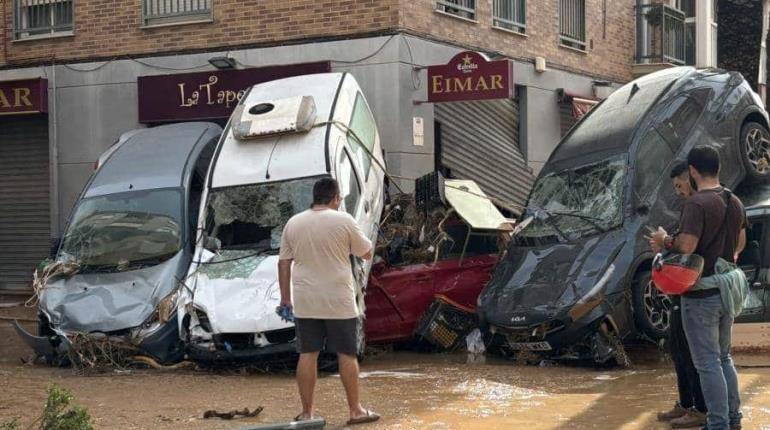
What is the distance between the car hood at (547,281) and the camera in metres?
10.5

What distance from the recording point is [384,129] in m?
15.4

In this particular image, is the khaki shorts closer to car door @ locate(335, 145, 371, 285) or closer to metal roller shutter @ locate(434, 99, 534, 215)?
car door @ locate(335, 145, 371, 285)

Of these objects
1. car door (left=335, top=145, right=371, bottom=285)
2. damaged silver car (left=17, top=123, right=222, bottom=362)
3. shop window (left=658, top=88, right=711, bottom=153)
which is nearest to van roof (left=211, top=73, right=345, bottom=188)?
car door (left=335, top=145, right=371, bottom=285)

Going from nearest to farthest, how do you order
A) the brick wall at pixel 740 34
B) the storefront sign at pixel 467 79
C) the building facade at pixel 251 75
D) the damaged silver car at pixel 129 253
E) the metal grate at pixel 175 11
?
the damaged silver car at pixel 129 253
the storefront sign at pixel 467 79
the building facade at pixel 251 75
the metal grate at pixel 175 11
the brick wall at pixel 740 34

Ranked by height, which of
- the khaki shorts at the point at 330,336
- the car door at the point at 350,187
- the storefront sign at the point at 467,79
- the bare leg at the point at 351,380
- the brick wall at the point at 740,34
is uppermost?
the brick wall at the point at 740,34

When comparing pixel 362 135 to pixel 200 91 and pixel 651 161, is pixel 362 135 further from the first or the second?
pixel 200 91

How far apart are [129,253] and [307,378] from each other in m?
4.85

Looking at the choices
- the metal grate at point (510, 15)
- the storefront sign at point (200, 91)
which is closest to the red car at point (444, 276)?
the storefront sign at point (200, 91)

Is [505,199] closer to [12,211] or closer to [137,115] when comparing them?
[137,115]

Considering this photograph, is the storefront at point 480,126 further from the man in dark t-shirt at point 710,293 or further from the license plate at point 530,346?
the man in dark t-shirt at point 710,293

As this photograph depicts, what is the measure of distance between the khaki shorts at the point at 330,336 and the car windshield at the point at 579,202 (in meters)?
4.33

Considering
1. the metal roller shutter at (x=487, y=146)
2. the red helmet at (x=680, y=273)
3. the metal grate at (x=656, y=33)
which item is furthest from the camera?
the metal grate at (x=656, y=33)

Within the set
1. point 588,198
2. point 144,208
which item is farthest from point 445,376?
point 144,208

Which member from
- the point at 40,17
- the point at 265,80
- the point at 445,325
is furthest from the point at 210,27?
the point at 445,325
